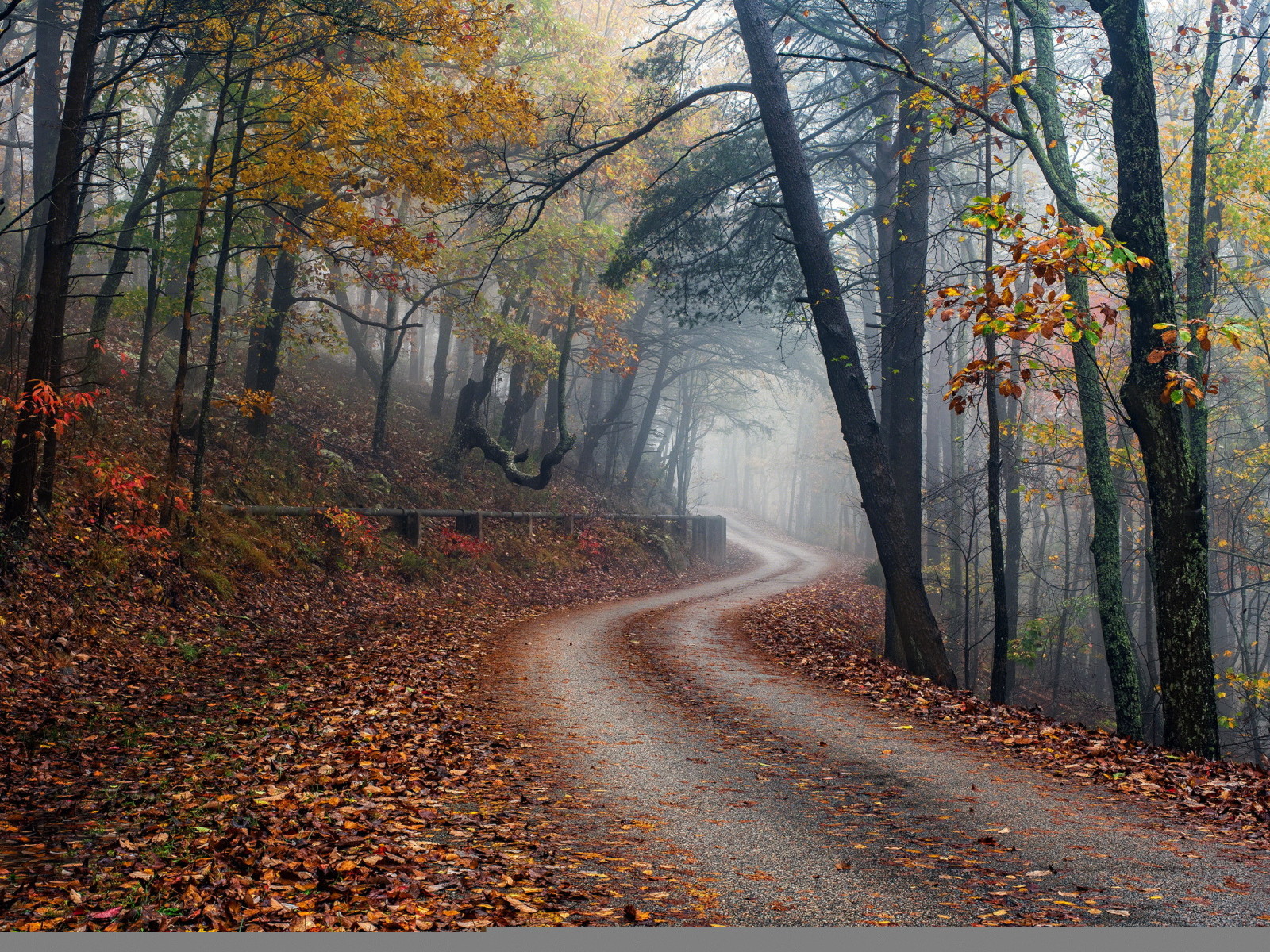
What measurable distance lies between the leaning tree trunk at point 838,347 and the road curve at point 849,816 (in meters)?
1.93

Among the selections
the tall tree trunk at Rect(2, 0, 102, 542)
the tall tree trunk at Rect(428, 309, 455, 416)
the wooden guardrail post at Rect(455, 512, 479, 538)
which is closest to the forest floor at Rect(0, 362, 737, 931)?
the tall tree trunk at Rect(2, 0, 102, 542)

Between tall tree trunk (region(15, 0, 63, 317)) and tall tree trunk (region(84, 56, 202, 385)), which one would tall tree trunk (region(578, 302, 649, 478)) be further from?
tall tree trunk (region(15, 0, 63, 317))

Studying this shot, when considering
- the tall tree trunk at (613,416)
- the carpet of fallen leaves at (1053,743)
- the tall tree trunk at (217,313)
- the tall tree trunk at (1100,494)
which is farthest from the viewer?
the tall tree trunk at (613,416)

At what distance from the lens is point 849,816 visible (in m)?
5.40

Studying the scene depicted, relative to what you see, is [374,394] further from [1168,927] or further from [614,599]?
[1168,927]

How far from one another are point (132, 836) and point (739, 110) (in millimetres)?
16328

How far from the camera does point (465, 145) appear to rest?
64.1ft

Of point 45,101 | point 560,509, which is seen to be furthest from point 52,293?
point 560,509

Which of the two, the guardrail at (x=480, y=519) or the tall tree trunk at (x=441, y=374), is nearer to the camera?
the guardrail at (x=480, y=519)

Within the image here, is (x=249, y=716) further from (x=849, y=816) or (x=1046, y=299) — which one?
(x=1046, y=299)

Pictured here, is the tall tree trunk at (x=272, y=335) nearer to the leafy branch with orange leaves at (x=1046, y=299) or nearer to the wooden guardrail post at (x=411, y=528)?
the wooden guardrail post at (x=411, y=528)

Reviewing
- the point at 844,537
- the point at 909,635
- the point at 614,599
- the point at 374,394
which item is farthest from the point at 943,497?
the point at 844,537

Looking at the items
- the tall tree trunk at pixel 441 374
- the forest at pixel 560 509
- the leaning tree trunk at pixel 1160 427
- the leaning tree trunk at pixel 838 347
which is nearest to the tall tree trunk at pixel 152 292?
the forest at pixel 560 509

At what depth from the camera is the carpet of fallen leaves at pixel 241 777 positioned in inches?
155
